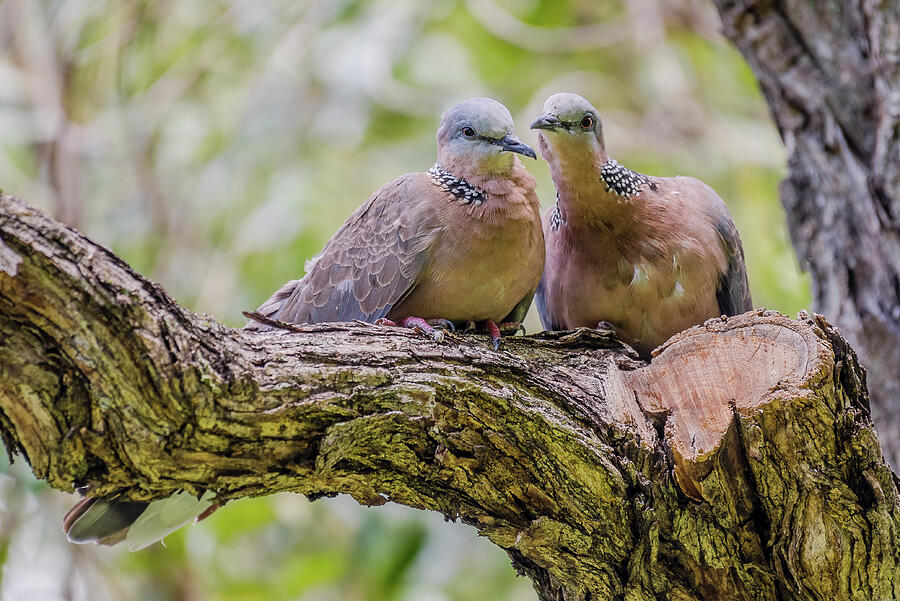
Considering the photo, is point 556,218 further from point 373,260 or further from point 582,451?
point 582,451

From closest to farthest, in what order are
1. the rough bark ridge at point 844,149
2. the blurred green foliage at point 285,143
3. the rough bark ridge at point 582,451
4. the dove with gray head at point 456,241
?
1. the rough bark ridge at point 582,451
2. the dove with gray head at point 456,241
3. the rough bark ridge at point 844,149
4. the blurred green foliage at point 285,143

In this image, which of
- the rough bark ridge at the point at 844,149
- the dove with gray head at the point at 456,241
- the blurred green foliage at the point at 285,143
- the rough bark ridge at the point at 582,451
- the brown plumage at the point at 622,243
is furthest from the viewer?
the blurred green foliage at the point at 285,143

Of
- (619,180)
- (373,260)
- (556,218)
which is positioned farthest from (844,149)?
(373,260)

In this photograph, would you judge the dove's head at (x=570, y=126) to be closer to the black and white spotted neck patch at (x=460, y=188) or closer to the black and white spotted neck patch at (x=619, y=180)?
the black and white spotted neck patch at (x=619, y=180)

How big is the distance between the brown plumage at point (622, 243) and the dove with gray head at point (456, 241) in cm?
21

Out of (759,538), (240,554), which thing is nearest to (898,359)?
(759,538)

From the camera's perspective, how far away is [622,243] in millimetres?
3918

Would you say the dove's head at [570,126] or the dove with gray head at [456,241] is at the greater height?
the dove's head at [570,126]

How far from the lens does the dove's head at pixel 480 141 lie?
148 inches

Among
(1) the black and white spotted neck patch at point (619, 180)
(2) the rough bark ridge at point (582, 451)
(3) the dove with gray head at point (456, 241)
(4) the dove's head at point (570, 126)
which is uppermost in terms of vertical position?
(4) the dove's head at point (570, 126)

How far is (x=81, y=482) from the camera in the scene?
2.41 meters

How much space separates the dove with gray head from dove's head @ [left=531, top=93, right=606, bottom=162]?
163 mm

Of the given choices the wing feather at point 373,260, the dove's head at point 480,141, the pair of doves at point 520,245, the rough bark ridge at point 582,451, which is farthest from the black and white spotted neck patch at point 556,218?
the rough bark ridge at point 582,451

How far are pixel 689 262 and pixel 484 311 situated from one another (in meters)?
0.93
